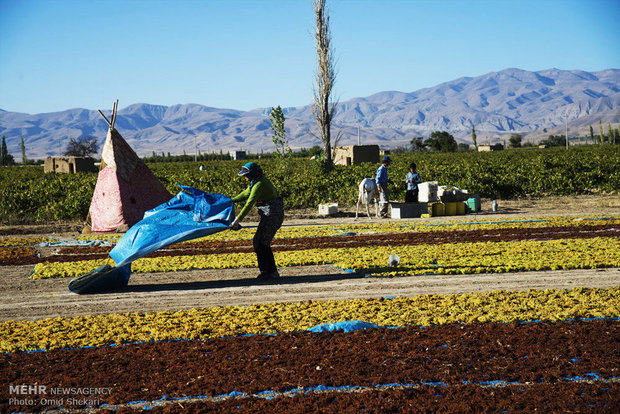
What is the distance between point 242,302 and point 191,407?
425 centimetres

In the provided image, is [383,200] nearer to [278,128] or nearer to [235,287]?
[278,128]

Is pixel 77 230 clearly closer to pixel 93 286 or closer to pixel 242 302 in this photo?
pixel 93 286

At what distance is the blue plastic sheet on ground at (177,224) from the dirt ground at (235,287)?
0.77 metres

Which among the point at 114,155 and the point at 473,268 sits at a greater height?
the point at 114,155

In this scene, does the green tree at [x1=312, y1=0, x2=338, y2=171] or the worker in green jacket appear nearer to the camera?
the worker in green jacket

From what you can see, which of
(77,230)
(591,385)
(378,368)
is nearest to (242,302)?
(378,368)

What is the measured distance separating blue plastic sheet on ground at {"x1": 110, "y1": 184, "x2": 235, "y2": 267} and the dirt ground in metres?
0.77

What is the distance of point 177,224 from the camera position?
11.5 metres

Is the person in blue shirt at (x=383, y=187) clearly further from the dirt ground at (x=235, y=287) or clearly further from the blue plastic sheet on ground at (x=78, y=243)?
the dirt ground at (x=235, y=287)

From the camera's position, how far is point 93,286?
11438mm

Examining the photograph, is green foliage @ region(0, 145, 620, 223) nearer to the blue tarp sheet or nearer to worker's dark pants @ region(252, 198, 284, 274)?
the blue tarp sheet

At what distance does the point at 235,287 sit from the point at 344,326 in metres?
3.57

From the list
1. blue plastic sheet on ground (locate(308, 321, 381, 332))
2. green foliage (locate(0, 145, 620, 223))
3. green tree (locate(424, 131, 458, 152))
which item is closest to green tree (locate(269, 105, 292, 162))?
green foliage (locate(0, 145, 620, 223))

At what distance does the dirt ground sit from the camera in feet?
33.9
